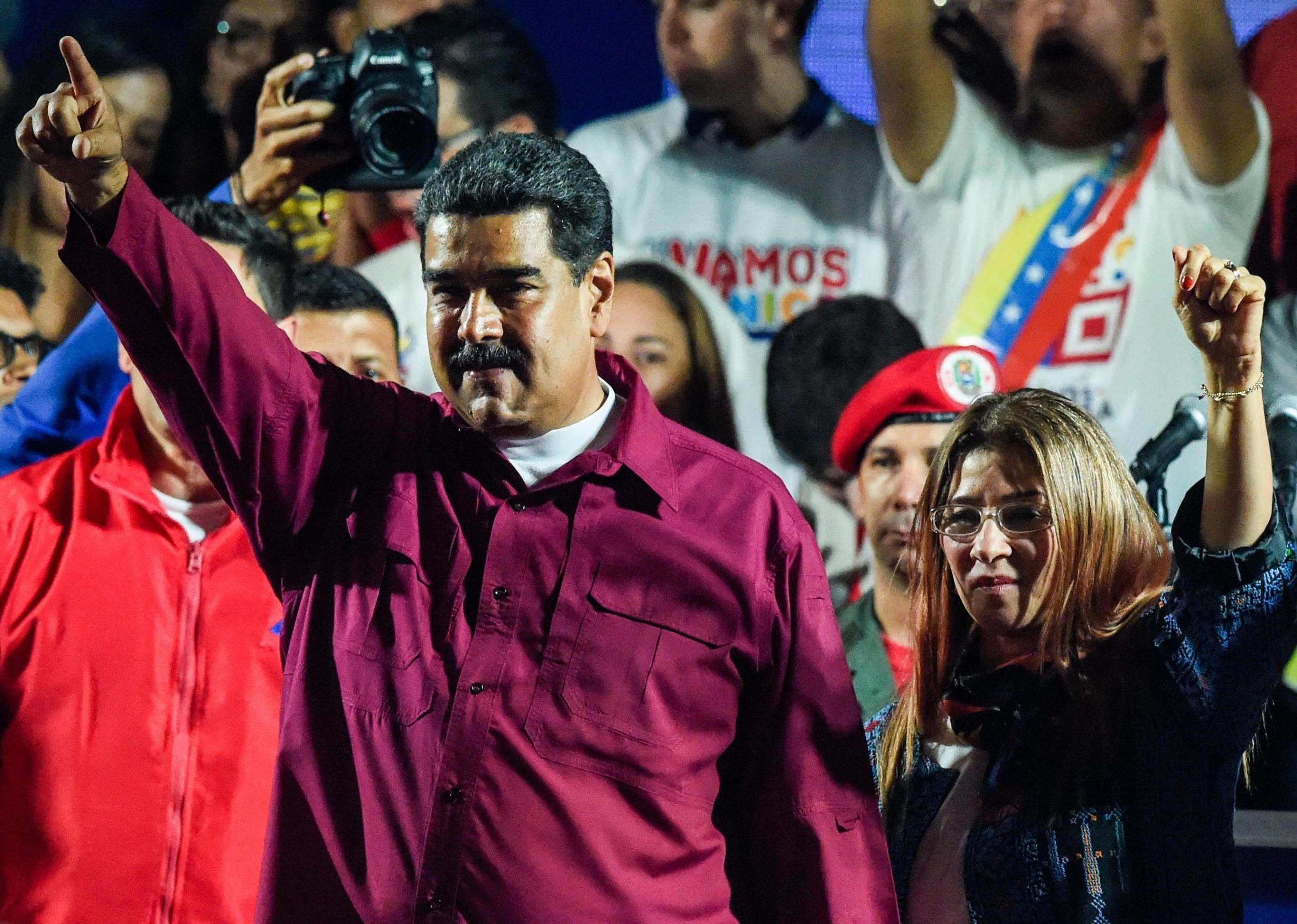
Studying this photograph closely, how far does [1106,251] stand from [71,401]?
6.25 ft

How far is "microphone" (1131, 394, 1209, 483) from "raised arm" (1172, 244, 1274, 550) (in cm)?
125

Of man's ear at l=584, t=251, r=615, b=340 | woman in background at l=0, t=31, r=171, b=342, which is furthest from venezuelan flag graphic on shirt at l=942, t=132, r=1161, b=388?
woman in background at l=0, t=31, r=171, b=342

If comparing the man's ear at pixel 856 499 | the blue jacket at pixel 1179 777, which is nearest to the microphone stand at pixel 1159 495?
the man's ear at pixel 856 499

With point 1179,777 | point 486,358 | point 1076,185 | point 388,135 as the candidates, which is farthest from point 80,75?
point 1076,185

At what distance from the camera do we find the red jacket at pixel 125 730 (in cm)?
171

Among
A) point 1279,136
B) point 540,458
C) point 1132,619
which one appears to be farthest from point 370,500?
point 1279,136

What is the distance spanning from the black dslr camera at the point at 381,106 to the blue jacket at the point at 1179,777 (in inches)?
40.3

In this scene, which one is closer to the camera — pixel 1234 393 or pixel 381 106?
pixel 1234 393

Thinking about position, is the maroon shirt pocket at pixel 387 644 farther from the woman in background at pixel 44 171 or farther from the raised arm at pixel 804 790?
the woman in background at pixel 44 171

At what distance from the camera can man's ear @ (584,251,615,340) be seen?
148 centimetres

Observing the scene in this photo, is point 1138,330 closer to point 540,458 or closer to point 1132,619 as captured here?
point 1132,619

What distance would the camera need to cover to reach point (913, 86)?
2799mm

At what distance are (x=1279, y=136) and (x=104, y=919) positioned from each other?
7.81 feet

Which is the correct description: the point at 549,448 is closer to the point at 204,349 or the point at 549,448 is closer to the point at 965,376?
the point at 204,349
